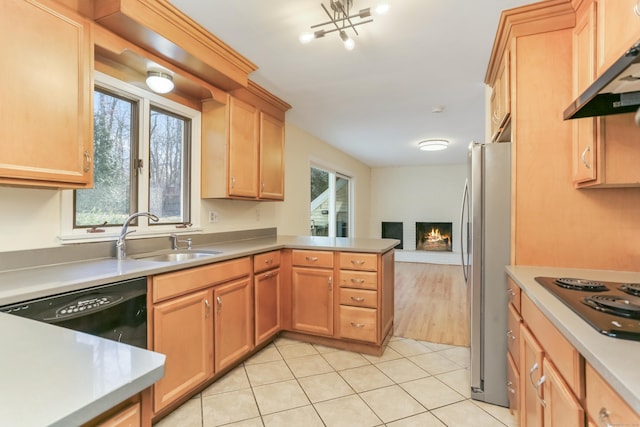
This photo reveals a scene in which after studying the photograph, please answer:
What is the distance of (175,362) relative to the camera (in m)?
1.79

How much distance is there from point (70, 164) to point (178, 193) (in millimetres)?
1104

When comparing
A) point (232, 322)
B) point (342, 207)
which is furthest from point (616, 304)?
point (342, 207)

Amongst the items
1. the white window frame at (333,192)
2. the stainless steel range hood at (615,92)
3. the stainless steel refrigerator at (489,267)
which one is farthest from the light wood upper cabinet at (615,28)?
the white window frame at (333,192)

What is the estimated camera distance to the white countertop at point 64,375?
18.3 inches

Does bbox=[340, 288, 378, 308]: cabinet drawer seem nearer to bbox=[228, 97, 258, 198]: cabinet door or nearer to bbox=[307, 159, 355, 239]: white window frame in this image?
bbox=[228, 97, 258, 198]: cabinet door

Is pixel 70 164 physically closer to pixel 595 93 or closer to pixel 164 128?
pixel 164 128

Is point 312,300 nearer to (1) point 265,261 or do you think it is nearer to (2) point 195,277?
(1) point 265,261

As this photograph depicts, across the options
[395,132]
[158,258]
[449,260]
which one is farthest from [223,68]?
[449,260]

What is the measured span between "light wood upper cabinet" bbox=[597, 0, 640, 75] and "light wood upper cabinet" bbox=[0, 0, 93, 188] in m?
2.41

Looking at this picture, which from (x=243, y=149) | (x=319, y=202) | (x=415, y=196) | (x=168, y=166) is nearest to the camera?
(x=168, y=166)

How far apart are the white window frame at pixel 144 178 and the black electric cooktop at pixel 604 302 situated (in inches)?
94.7

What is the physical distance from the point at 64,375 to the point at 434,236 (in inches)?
302

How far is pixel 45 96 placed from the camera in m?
1.45

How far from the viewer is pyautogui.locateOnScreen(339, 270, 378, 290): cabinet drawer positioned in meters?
2.56
